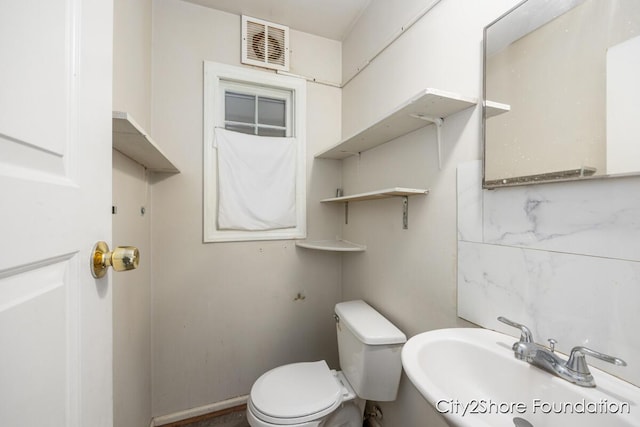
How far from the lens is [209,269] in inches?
64.9

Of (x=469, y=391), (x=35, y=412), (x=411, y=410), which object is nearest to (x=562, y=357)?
(x=469, y=391)

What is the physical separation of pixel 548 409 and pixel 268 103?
6.72ft

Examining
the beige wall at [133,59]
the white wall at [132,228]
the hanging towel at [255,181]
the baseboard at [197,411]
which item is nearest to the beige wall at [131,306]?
the white wall at [132,228]

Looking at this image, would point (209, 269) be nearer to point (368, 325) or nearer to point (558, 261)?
point (368, 325)

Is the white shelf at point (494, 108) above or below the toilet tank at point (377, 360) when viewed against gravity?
above

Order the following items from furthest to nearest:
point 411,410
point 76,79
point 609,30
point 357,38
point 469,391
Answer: point 357,38 → point 411,410 → point 469,391 → point 609,30 → point 76,79

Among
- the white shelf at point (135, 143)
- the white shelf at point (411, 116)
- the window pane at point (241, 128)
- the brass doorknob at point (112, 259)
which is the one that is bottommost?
the brass doorknob at point (112, 259)

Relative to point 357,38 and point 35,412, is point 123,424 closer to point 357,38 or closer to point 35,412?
point 35,412

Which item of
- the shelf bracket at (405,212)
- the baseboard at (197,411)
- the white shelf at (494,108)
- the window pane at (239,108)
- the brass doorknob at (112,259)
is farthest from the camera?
the window pane at (239,108)

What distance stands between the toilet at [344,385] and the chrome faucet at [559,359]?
1.77ft

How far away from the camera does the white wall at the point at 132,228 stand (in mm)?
969

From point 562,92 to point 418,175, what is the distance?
1.89ft

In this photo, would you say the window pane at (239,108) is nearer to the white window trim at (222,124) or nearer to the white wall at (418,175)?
the white window trim at (222,124)

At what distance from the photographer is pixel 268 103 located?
6.07ft
